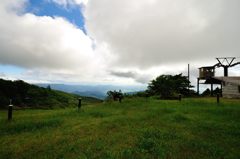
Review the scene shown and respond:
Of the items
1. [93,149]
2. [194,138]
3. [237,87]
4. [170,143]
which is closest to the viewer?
[93,149]

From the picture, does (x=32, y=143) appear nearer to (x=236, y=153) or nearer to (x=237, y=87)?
(x=236, y=153)

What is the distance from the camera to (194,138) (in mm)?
10359

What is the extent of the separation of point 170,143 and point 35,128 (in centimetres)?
851

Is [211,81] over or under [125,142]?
over

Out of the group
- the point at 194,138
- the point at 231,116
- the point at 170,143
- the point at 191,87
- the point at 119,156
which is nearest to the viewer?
the point at 119,156

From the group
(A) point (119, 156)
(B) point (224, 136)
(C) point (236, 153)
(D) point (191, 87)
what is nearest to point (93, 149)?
(A) point (119, 156)

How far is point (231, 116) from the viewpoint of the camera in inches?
653

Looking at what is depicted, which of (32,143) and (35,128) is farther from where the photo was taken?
(35,128)

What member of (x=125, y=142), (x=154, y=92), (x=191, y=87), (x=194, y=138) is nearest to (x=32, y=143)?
(x=125, y=142)

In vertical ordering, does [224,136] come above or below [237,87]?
below

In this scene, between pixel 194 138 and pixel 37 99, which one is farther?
pixel 37 99

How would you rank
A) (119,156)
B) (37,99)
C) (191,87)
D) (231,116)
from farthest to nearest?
1. (37,99)
2. (191,87)
3. (231,116)
4. (119,156)

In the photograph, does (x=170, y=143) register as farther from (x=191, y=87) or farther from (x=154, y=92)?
(x=191, y=87)

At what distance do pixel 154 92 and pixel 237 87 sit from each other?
14272 millimetres
